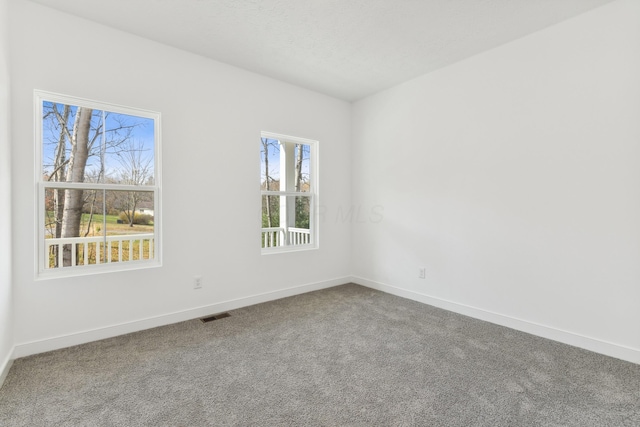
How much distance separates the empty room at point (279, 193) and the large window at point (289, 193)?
24cm

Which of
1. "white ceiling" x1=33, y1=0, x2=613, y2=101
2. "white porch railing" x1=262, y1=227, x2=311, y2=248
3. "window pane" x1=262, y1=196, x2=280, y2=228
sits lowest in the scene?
"white porch railing" x1=262, y1=227, x2=311, y2=248

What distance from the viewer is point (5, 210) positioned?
6.83 ft

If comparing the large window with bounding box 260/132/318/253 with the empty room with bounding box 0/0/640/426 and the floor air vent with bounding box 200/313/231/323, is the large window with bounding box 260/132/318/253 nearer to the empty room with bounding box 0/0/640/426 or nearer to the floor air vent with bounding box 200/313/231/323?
the empty room with bounding box 0/0/640/426

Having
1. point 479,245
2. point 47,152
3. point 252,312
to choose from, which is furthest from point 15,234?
point 479,245

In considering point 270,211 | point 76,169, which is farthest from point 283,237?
point 76,169

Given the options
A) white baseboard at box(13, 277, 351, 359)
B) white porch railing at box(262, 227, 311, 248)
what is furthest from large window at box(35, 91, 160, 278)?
white porch railing at box(262, 227, 311, 248)

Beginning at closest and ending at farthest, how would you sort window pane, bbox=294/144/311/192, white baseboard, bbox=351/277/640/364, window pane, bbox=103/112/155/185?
white baseboard, bbox=351/277/640/364, window pane, bbox=103/112/155/185, window pane, bbox=294/144/311/192

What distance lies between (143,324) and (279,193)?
196 centimetres

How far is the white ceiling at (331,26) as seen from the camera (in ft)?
7.70

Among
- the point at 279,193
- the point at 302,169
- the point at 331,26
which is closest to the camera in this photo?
the point at 331,26

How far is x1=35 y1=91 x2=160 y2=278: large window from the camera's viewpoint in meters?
2.45

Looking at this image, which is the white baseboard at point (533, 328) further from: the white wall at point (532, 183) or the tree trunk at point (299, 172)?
the tree trunk at point (299, 172)

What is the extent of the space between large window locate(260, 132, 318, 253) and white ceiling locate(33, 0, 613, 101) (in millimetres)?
1041

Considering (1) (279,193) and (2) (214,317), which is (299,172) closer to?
(1) (279,193)
